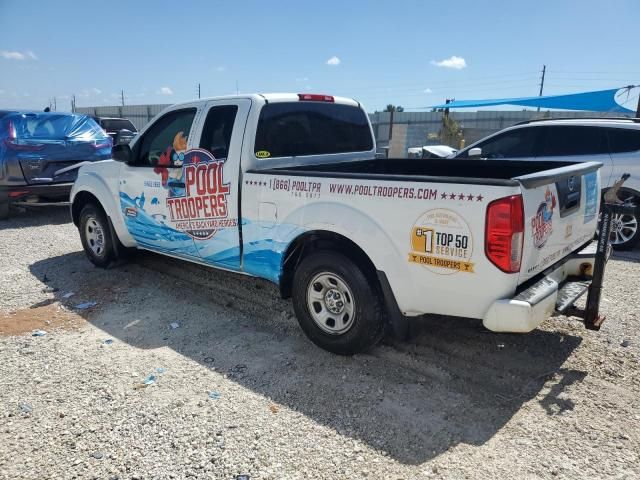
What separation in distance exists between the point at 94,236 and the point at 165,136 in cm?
194

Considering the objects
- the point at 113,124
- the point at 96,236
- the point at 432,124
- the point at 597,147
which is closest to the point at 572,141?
the point at 597,147

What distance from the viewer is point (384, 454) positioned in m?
2.74

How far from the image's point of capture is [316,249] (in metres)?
3.88

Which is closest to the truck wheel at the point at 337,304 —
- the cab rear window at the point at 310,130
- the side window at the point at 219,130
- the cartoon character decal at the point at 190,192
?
the cartoon character decal at the point at 190,192

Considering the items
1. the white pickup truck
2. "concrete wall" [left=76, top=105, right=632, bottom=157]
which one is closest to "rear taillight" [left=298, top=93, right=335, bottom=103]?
the white pickup truck

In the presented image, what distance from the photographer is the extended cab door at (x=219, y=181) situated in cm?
430

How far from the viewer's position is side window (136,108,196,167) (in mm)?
4785

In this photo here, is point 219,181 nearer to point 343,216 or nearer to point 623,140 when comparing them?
point 343,216

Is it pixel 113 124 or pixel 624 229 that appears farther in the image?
pixel 113 124

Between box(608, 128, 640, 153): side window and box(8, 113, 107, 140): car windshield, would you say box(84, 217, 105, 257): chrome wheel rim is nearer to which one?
box(8, 113, 107, 140): car windshield

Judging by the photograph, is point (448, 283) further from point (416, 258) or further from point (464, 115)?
point (464, 115)

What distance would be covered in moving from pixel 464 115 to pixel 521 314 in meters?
20.1

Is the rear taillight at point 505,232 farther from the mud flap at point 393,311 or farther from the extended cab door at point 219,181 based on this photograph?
the extended cab door at point 219,181

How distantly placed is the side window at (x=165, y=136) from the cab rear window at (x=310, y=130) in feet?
2.81
